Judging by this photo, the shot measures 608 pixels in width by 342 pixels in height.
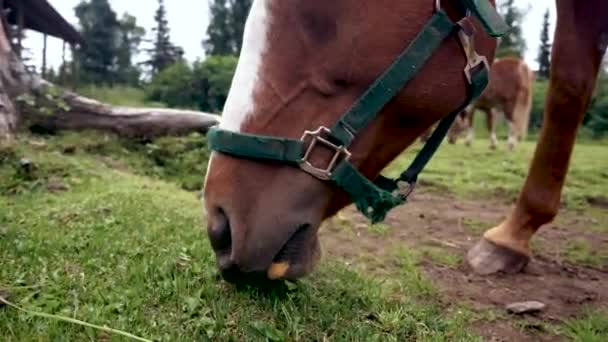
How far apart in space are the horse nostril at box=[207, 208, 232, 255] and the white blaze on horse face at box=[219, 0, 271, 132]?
0.19m

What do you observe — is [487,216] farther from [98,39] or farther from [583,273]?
[98,39]

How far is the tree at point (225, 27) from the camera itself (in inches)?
1027

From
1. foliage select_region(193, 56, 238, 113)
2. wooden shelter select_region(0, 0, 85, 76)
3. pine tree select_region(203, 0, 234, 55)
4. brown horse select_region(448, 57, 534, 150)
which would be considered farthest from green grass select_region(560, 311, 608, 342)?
pine tree select_region(203, 0, 234, 55)

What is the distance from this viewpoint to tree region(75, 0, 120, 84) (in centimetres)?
2570

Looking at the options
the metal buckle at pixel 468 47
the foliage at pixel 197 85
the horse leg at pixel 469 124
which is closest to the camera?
the metal buckle at pixel 468 47

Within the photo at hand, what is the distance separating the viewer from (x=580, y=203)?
3955 mm

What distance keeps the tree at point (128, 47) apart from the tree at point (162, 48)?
96 cm

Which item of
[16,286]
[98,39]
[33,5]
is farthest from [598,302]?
[98,39]

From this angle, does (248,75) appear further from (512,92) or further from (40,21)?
(40,21)

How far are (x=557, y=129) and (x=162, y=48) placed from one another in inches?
1217

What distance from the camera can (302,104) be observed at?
1.28 meters

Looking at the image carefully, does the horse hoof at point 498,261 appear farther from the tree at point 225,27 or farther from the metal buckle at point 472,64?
the tree at point 225,27

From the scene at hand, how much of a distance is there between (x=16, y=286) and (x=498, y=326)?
1.40 metres

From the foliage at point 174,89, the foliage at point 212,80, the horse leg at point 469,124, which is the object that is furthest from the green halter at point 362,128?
the foliage at point 174,89
